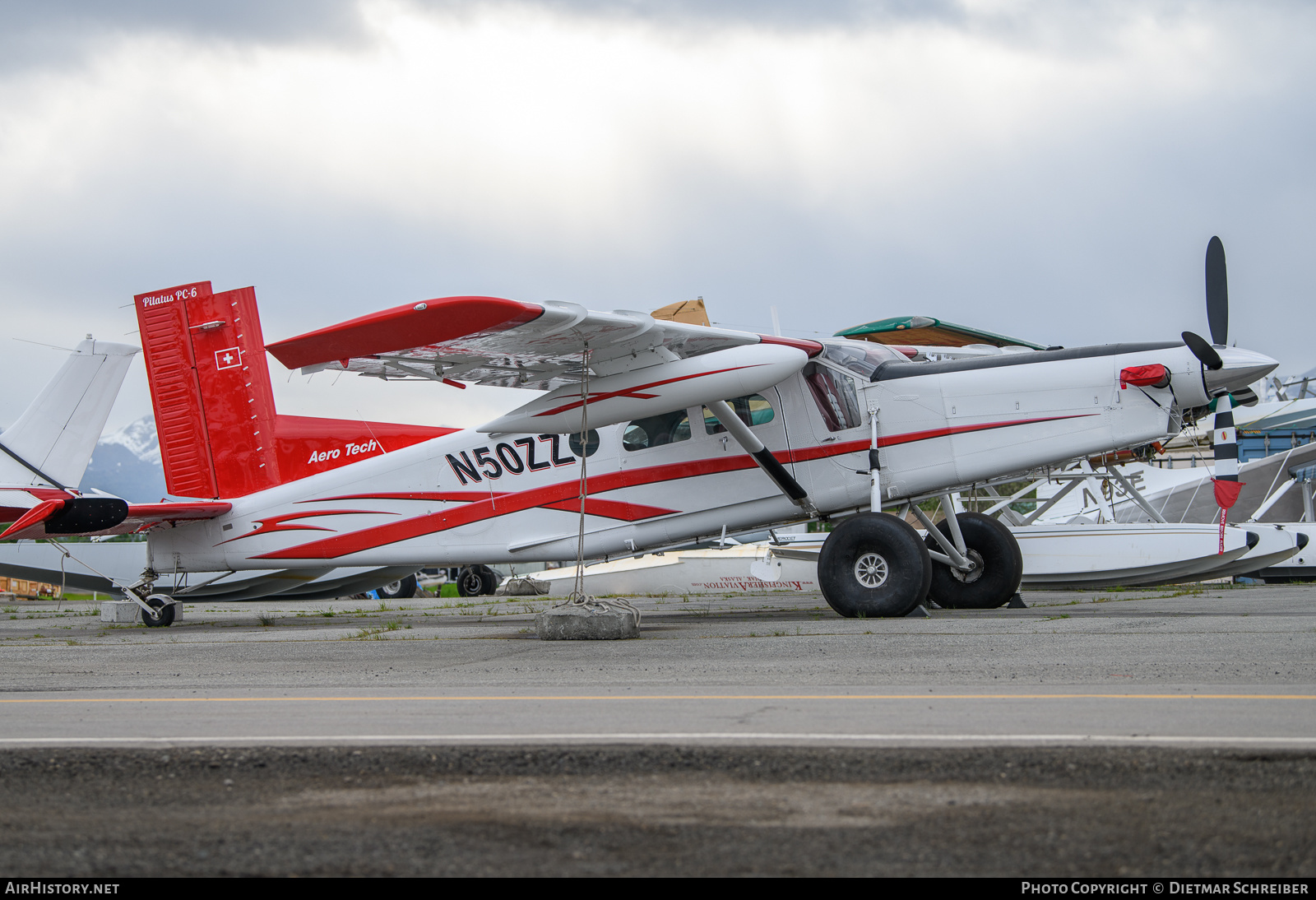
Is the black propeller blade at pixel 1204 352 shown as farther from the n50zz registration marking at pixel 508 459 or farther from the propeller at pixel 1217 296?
the n50zz registration marking at pixel 508 459

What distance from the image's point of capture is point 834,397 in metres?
11.8

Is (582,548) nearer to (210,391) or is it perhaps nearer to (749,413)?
(749,413)

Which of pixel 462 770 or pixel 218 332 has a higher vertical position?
pixel 218 332

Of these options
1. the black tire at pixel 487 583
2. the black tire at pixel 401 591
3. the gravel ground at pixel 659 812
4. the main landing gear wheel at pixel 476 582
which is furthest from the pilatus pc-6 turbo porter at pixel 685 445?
the black tire at pixel 401 591

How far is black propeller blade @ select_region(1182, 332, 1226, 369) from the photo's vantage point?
10.5 meters

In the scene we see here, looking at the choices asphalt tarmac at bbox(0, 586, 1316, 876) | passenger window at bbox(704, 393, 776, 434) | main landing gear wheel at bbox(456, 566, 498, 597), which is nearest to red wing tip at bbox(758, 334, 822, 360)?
passenger window at bbox(704, 393, 776, 434)

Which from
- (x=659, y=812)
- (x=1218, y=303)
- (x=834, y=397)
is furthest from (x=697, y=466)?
(x=659, y=812)

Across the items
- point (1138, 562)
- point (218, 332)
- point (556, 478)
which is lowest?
point (1138, 562)

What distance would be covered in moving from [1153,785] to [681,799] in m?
1.45

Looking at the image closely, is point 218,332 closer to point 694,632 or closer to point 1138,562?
point 694,632

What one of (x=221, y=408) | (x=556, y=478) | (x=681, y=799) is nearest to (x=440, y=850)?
(x=681, y=799)

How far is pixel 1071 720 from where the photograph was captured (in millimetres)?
4426

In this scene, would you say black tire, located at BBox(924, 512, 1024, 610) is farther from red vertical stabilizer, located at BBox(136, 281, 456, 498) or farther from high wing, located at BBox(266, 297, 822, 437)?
red vertical stabilizer, located at BBox(136, 281, 456, 498)

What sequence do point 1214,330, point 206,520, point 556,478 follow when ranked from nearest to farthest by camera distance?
point 1214,330, point 556,478, point 206,520
